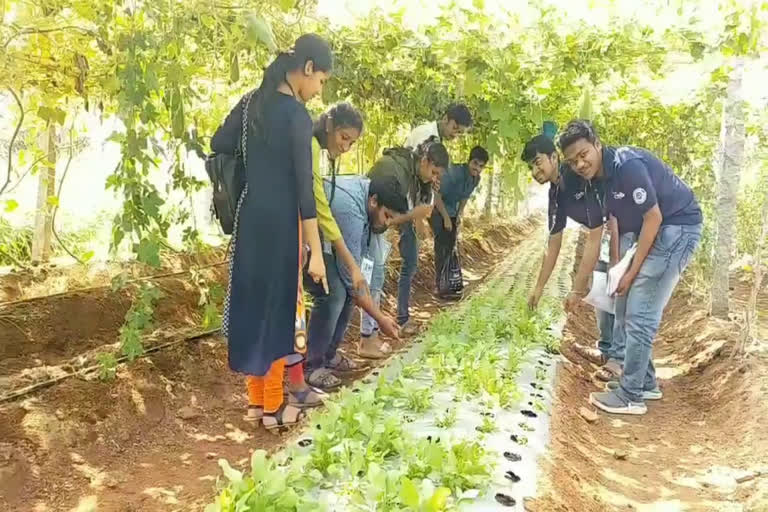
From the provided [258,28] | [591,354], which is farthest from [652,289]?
[258,28]

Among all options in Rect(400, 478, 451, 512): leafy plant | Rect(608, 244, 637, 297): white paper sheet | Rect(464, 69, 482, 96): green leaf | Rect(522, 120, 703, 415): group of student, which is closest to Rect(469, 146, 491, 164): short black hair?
Rect(464, 69, 482, 96): green leaf

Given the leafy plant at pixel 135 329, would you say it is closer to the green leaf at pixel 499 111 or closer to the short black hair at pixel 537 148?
the short black hair at pixel 537 148

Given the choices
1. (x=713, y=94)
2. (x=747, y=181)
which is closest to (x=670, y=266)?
(x=713, y=94)

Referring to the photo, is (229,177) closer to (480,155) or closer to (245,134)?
(245,134)

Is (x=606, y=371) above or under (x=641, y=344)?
under

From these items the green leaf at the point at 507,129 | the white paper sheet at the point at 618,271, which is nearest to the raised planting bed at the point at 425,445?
the white paper sheet at the point at 618,271

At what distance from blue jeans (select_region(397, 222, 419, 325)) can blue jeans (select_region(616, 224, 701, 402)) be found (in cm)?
213

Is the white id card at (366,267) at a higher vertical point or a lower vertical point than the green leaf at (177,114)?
lower

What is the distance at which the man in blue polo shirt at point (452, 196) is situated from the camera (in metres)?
6.56

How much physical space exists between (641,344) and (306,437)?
2063 mm

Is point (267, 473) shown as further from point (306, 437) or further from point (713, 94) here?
point (713, 94)

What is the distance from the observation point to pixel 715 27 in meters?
4.38

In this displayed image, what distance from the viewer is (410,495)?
5.73 feet

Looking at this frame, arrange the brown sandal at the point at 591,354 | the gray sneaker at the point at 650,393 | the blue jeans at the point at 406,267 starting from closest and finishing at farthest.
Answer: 1. the gray sneaker at the point at 650,393
2. the brown sandal at the point at 591,354
3. the blue jeans at the point at 406,267
